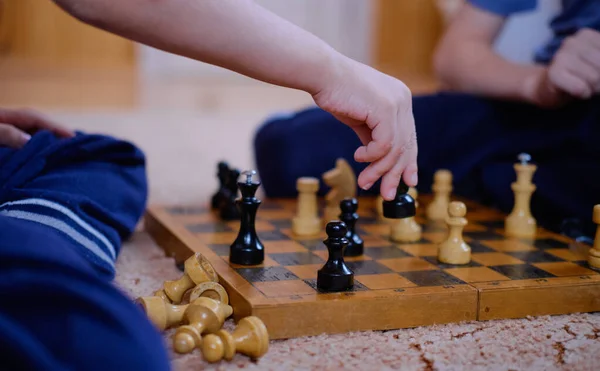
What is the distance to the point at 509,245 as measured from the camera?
122cm

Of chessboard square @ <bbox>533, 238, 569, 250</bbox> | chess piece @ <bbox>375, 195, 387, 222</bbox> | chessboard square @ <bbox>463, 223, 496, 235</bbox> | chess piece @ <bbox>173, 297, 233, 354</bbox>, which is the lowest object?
chess piece @ <bbox>173, 297, 233, 354</bbox>

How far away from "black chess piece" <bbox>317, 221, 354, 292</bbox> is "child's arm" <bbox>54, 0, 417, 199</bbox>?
0.25ft

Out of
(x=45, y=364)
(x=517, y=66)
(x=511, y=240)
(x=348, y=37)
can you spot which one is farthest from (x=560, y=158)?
(x=348, y=37)

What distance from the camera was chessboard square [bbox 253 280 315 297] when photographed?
3.01 feet

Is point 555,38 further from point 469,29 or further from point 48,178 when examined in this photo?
point 48,178

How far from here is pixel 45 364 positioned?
60cm

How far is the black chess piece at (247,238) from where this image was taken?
105 centimetres

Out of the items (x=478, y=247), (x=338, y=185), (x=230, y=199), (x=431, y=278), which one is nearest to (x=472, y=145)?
(x=338, y=185)

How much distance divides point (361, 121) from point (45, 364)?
478 millimetres

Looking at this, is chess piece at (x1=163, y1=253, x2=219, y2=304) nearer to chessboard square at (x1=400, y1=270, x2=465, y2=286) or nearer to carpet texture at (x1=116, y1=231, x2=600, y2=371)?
carpet texture at (x1=116, y1=231, x2=600, y2=371)

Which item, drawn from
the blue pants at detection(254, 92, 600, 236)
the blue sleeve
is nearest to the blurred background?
the blue pants at detection(254, 92, 600, 236)

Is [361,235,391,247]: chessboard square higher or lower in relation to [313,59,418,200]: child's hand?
lower

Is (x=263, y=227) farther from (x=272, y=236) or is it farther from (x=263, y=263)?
(x=263, y=263)

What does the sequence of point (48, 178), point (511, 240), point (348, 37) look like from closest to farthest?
1. point (48, 178)
2. point (511, 240)
3. point (348, 37)
